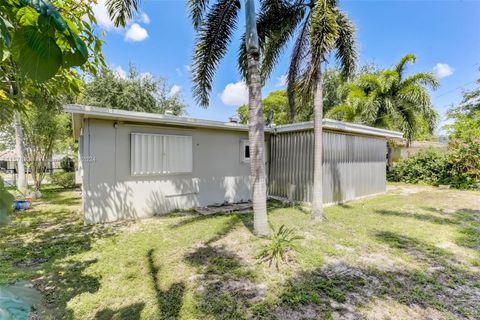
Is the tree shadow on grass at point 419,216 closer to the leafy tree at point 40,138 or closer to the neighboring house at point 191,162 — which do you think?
the neighboring house at point 191,162

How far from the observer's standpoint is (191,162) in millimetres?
7742

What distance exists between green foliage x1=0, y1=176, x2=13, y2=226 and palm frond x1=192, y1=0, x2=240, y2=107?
19.6 feet

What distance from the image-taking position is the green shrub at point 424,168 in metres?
13.8

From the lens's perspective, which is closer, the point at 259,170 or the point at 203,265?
the point at 203,265

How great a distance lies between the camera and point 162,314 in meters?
2.78

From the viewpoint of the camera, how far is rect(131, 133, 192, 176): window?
6750mm

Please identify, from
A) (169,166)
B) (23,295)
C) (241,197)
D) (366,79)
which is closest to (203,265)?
(23,295)

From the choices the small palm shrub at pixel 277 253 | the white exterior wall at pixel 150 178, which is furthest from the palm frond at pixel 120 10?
the small palm shrub at pixel 277 253

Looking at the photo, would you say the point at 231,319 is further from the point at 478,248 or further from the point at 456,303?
the point at 478,248

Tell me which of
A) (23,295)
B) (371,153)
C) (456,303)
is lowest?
(456,303)

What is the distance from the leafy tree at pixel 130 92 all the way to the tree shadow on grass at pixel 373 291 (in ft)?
44.9

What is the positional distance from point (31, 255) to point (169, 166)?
3.70m

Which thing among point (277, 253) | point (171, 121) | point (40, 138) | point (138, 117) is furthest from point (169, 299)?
point (40, 138)

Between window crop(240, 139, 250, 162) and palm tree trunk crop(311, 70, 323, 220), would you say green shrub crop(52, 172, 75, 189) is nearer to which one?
window crop(240, 139, 250, 162)
